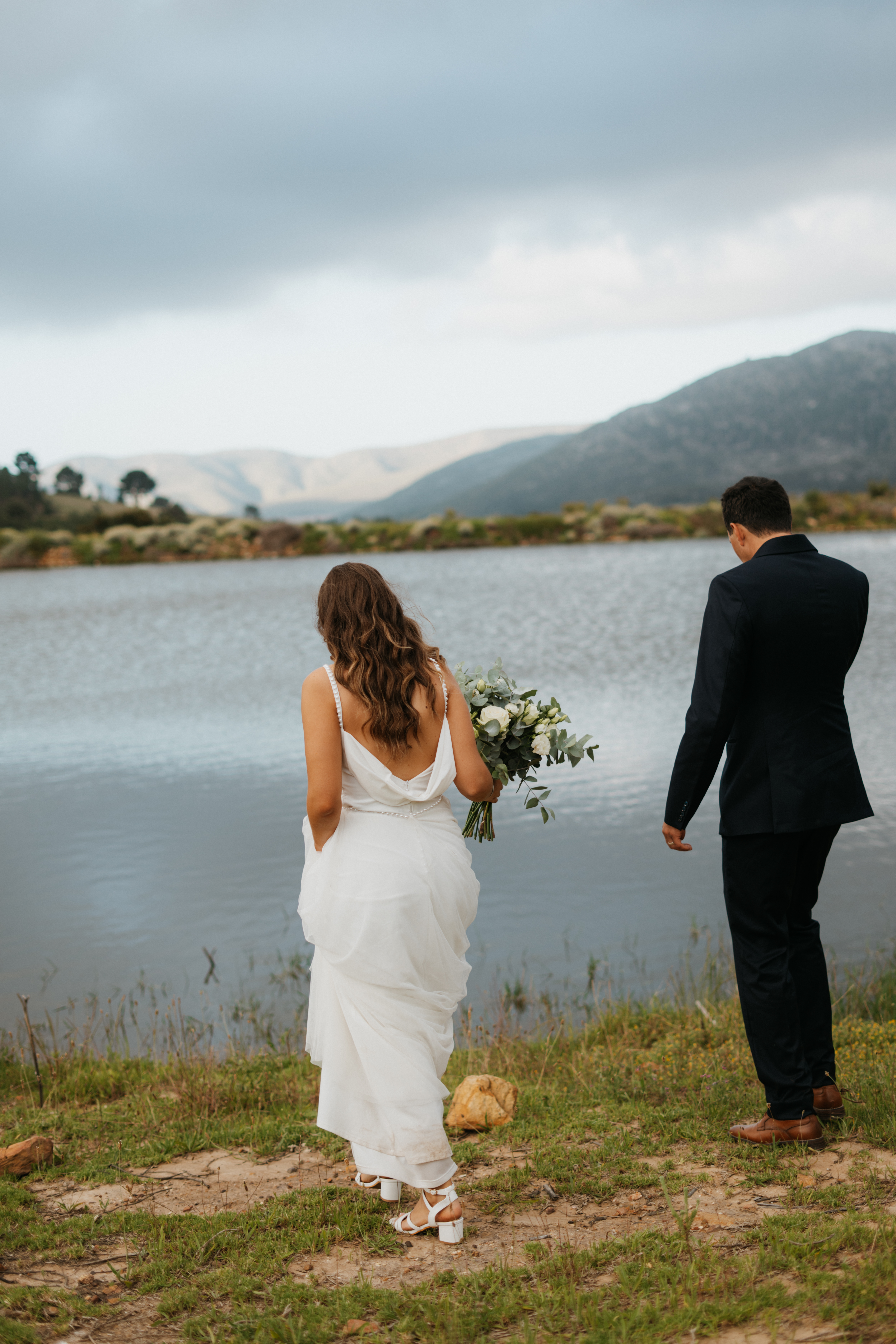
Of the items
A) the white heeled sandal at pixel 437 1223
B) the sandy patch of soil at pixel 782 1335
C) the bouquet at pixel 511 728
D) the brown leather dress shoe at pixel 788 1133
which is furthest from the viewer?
the bouquet at pixel 511 728

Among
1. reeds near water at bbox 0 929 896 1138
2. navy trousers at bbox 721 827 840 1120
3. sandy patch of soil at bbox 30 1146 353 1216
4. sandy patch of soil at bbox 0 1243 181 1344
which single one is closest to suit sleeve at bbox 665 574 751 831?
navy trousers at bbox 721 827 840 1120

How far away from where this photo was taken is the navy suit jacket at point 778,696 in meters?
3.73

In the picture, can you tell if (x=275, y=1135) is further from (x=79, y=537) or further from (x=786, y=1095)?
(x=79, y=537)

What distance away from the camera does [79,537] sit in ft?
212

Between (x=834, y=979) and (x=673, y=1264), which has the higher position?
(x=673, y=1264)

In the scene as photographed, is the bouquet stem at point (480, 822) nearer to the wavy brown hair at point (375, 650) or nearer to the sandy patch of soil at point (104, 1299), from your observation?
the wavy brown hair at point (375, 650)

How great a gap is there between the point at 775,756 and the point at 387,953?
1.57 meters

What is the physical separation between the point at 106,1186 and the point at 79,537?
214 ft

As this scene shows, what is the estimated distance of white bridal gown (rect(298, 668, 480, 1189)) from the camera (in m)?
3.52

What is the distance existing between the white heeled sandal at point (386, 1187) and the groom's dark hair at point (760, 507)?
2.77m

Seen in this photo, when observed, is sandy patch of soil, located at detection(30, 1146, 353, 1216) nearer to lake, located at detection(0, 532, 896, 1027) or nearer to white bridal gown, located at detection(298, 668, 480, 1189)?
white bridal gown, located at detection(298, 668, 480, 1189)

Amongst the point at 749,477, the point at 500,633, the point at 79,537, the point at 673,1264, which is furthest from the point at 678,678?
the point at 79,537

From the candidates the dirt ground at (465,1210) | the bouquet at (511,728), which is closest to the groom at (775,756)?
the dirt ground at (465,1210)

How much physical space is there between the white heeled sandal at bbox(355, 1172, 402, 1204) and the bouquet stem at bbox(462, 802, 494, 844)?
1339mm
